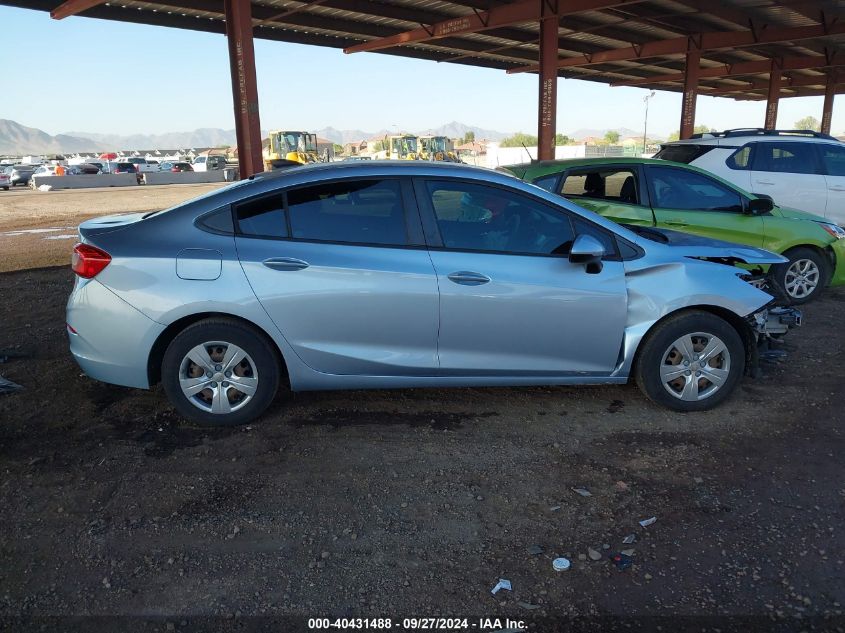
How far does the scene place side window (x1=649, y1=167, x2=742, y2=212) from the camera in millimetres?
Answer: 6641

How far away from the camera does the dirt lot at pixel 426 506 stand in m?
2.53

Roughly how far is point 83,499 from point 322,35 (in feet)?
70.2

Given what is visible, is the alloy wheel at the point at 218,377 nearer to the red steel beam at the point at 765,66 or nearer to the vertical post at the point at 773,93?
the red steel beam at the point at 765,66

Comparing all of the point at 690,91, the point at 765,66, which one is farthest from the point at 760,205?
the point at 765,66

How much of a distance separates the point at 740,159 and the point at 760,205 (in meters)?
2.74

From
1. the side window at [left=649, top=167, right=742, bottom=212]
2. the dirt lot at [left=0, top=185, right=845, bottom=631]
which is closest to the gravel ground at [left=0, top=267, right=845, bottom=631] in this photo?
the dirt lot at [left=0, top=185, right=845, bottom=631]

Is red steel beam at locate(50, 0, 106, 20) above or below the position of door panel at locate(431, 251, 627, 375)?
above

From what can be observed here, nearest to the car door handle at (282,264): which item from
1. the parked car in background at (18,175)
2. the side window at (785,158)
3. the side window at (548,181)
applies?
the side window at (548,181)

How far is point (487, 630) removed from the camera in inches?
93.4

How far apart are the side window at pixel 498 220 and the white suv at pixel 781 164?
19.5ft

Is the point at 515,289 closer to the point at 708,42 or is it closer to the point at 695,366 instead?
the point at 695,366

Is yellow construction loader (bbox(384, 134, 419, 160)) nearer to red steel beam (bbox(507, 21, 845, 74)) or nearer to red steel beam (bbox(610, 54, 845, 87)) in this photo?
red steel beam (bbox(507, 21, 845, 74))

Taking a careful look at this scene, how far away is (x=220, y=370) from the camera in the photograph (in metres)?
3.92

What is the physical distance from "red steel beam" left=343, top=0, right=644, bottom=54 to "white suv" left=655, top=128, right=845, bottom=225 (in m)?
9.33
